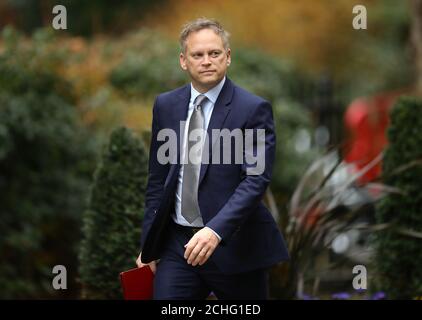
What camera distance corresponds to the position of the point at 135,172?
5895 millimetres

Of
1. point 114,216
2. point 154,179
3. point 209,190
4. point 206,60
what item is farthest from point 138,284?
point 114,216

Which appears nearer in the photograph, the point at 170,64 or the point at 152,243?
the point at 152,243

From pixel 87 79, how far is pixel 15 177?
1.70 m

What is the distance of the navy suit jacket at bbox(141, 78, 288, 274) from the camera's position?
4047 mm

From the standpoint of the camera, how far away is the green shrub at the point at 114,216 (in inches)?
229

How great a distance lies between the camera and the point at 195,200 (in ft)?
13.7

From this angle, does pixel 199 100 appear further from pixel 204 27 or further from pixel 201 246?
pixel 201 246

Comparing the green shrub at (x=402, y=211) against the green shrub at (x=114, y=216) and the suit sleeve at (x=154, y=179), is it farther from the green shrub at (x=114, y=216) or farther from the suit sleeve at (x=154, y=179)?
the suit sleeve at (x=154, y=179)

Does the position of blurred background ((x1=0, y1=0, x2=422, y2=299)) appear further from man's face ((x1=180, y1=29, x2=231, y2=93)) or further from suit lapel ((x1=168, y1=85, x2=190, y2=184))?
man's face ((x1=180, y1=29, x2=231, y2=93))

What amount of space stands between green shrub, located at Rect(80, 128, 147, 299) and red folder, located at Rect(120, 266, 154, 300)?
1.35 m

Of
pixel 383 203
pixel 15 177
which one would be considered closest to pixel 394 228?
pixel 383 203

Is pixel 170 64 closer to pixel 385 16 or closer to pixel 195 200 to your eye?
pixel 195 200

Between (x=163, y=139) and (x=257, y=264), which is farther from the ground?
(x=163, y=139)

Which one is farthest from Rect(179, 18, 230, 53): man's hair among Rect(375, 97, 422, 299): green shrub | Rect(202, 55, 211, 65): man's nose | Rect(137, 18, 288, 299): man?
Rect(375, 97, 422, 299): green shrub
